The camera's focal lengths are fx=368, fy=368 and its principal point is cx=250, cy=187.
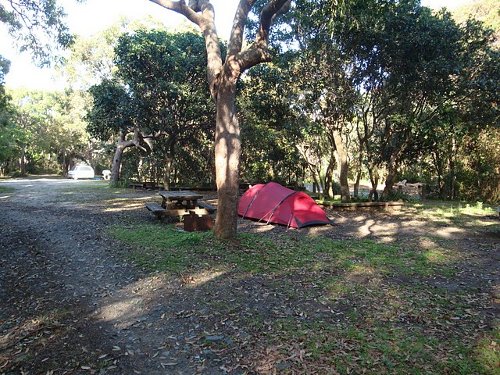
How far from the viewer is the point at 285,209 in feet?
34.0

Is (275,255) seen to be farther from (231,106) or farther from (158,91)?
(158,91)

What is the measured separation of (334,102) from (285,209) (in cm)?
547

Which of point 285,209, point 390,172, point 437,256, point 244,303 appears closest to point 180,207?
point 285,209

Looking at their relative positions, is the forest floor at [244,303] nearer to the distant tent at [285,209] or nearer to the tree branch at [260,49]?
the distant tent at [285,209]

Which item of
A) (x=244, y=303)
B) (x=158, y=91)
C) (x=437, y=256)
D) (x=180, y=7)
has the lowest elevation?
(x=244, y=303)

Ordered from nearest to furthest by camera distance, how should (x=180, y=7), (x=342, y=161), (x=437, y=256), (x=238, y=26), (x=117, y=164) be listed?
(x=437, y=256)
(x=238, y=26)
(x=180, y=7)
(x=342, y=161)
(x=117, y=164)

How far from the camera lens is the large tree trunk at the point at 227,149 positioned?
7.35m

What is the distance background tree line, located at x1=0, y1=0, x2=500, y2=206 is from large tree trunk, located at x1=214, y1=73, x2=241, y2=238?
2.51 metres

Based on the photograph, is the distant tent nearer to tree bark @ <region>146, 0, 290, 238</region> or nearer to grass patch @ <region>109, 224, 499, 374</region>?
grass patch @ <region>109, 224, 499, 374</region>

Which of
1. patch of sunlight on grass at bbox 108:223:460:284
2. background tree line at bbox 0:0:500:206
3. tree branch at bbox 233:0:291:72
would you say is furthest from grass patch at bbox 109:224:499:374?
background tree line at bbox 0:0:500:206

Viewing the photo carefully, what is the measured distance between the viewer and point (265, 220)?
35.2 ft

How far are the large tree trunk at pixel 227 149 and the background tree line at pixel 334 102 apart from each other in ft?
8.25

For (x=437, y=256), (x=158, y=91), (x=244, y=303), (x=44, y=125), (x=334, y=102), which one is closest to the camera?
(x=244, y=303)

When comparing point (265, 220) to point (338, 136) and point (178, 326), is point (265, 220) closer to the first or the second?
point (338, 136)
